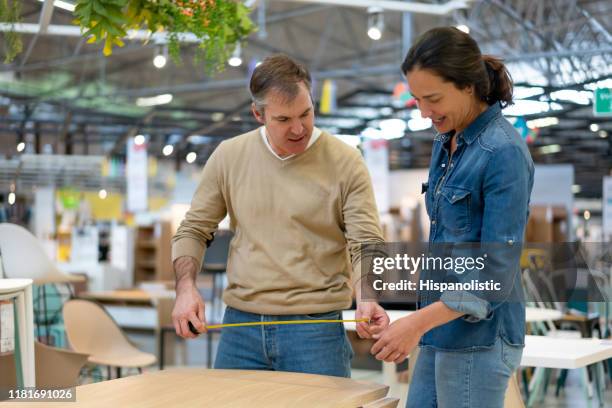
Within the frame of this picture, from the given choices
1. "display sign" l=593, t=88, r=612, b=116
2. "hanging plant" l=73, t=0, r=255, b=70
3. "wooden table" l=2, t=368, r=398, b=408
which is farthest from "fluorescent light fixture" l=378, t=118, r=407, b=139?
"wooden table" l=2, t=368, r=398, b=408

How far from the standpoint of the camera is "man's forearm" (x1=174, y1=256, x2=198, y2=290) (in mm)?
2619

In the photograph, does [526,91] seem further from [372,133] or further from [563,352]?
[563,352]

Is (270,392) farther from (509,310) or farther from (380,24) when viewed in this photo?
(380,24)

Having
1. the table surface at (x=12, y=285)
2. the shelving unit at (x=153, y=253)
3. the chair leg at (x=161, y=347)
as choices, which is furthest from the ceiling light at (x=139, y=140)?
the table surface at (x=12, y=285)

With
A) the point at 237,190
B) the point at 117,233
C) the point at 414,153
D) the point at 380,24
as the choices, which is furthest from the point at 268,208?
the point at 414,153

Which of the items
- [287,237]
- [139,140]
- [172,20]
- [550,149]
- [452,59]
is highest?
[550,149]

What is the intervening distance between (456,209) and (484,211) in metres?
0.09

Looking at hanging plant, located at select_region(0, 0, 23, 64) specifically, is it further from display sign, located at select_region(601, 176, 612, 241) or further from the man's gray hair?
display sign, located at select_region(601, 176, 612, 241)

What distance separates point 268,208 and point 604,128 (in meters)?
11.3

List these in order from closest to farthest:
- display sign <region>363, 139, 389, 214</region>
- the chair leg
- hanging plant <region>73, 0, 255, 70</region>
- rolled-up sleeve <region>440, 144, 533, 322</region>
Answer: rolled-up sleeve <region>440, 144, 533, 322</region> → hanging plant <region>73, 0, 255, 70</region> → the chair leg → display sign <region>363, 139, 389, 214</region>

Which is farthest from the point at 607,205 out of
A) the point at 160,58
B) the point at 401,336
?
the point at 401,336

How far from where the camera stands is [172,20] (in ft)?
10.9

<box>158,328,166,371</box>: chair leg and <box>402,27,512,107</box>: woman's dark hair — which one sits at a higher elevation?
<box>402,27,512,107</box>: woman's dark hair

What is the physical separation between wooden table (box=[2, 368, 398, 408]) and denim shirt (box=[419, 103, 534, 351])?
0.87ft
